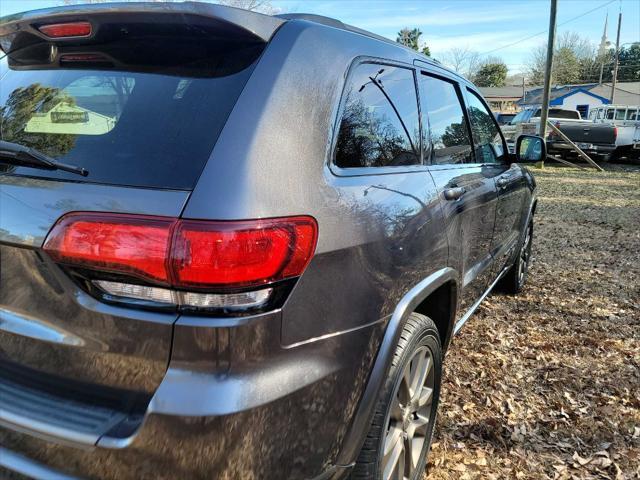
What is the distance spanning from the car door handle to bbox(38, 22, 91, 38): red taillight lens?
1561mm

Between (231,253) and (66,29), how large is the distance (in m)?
1.04

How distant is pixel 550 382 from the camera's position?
331 centimetres

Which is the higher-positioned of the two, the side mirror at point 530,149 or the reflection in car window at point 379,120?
the reflection in car window at point 379,120

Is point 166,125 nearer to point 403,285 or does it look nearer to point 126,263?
point 126,263

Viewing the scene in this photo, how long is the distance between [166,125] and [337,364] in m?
0.87

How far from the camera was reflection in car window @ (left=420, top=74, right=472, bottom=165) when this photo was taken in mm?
2611

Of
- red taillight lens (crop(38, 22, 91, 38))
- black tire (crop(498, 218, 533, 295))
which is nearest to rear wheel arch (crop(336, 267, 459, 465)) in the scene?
red taillight lens (crop(38, 22, 91, 38))

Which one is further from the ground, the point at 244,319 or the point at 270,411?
the point at 244,319

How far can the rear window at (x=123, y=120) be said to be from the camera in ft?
4.69

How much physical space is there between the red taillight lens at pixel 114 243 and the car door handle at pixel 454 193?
1418mm

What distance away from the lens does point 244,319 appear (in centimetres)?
135

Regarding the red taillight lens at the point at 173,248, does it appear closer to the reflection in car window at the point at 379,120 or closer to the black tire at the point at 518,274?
the reflection in car window at the point at 379,120

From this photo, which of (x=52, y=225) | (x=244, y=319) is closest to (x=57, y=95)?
(x=52, y=225)

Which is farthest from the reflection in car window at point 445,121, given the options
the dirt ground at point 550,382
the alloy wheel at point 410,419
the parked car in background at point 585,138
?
the parked car in background at point 585,138
